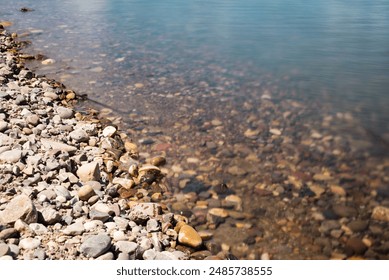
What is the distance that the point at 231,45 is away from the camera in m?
12.9

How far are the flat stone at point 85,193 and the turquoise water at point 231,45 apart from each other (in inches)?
173

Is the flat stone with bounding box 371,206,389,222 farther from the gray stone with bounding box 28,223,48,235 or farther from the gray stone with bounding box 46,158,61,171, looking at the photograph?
the gray stone with bounding box 46,158,61,171

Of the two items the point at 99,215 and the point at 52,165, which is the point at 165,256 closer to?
the point at 99,215

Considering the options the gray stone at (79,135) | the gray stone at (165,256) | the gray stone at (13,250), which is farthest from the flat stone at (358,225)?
the gray stone at (79,135)

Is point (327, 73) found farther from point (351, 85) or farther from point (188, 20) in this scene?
point (188, 20)

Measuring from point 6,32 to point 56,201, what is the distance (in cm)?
1512

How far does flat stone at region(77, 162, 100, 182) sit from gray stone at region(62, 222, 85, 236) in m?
1.12

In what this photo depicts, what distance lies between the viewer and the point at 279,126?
22.7ft

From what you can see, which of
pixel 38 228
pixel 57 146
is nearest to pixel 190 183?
pixel 57 146

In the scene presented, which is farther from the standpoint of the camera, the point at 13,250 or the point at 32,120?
the point at 32,120

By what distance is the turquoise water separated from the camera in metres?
9.30

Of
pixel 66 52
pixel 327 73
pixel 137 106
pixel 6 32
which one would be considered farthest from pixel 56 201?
pixel 6 32

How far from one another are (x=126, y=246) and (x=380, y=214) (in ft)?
10.8

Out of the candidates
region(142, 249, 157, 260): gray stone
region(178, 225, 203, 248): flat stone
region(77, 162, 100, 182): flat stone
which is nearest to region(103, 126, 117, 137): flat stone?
region(77, 162, 100, 182): flat stone
